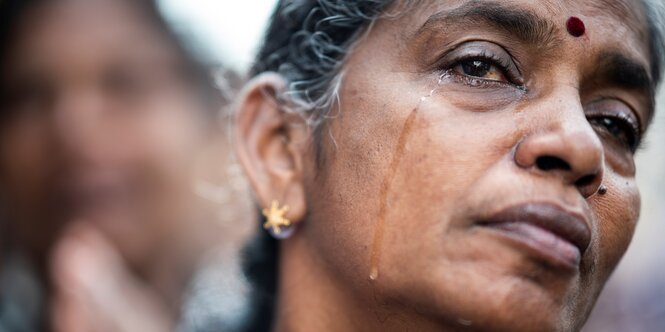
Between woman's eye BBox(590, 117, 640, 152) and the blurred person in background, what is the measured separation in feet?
8.42

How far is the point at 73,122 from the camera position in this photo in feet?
15.3

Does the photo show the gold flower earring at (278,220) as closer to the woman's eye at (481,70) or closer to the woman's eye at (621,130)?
the woman's eye at (481,70)

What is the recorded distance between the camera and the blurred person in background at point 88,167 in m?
4.64

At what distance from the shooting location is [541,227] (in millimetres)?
2135

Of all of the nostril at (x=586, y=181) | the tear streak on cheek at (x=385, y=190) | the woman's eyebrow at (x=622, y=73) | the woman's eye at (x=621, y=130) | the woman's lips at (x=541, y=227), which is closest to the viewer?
the woman's lips at (x=541, y=227)

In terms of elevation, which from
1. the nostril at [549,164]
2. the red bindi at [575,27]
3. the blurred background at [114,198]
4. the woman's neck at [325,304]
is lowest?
the blurred background at [114,198]

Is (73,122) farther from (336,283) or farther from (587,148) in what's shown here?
(587,148)

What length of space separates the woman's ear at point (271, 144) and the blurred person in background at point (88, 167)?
1910mm

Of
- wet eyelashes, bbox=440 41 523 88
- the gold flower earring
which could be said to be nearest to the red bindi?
wet eyelashes, bbox=440 41 523 88

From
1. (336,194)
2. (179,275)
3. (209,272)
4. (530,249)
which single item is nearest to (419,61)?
(336,194)

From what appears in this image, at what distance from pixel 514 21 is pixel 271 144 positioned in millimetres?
984

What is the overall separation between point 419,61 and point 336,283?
763mm

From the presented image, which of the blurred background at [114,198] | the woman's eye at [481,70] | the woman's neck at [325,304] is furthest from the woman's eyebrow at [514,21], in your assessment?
the blurred background at [114,198]

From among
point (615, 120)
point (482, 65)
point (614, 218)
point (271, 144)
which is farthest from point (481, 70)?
point (271, 144)
